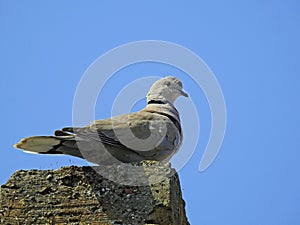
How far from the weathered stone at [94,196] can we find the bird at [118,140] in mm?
1137

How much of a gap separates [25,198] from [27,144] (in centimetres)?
131

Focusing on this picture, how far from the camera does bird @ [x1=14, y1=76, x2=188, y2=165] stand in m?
6.88

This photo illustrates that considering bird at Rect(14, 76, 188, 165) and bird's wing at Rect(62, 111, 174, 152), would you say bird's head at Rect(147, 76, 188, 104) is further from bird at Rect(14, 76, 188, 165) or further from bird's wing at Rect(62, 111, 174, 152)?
bird's wing at Rect(62, 111, 174, 152)

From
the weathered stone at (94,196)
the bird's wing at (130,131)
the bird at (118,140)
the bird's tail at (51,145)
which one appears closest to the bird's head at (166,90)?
the bird at (118,140)

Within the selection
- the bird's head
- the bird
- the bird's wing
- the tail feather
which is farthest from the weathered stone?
the bird's head

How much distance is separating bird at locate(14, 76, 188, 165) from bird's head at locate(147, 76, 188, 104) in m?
1.32

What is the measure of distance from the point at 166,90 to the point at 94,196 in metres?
4.50

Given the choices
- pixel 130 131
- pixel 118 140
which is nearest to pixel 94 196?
pixel 118 140

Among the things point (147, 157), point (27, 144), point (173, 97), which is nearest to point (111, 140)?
point (147, 157)

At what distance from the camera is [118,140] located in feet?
23.5

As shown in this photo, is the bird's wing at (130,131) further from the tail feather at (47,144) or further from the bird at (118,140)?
the tail feather at (47,144)

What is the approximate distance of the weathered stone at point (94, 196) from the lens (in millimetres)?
5328

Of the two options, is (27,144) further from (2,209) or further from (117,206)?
(117,206)

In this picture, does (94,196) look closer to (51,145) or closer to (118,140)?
(51,145)
